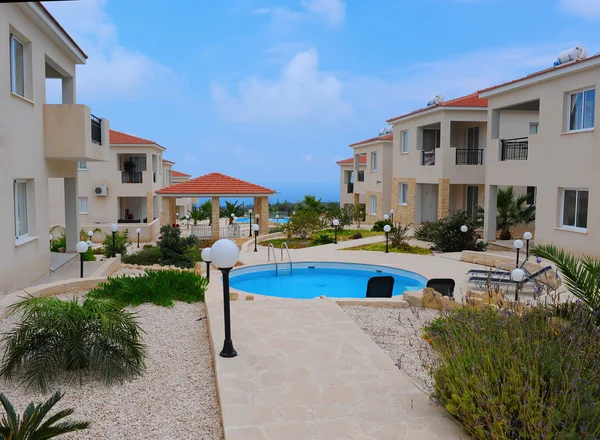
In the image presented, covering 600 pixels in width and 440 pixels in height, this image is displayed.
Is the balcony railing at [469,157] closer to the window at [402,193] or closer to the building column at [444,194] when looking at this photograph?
the building column at [444,194]

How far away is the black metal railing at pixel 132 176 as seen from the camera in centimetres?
3934

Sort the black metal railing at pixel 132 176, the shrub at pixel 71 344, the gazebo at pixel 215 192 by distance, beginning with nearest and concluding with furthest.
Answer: the shrub at pixel 71 344
the gazebo at pixel 215 192
the black metal railing at pixel 132 176

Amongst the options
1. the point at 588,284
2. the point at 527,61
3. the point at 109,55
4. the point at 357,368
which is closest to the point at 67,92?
the point at 109,55

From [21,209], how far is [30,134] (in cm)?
195

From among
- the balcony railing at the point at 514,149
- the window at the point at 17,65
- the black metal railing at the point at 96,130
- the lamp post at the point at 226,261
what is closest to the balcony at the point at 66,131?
the window at the point at 17,65

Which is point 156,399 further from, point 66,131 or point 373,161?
point 373,161

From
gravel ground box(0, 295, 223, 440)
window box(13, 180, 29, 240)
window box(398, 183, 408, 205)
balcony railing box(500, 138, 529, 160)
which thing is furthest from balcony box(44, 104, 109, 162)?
window box(398, 183, 408, 205)

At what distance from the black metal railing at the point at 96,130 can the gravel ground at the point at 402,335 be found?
10.5 meters

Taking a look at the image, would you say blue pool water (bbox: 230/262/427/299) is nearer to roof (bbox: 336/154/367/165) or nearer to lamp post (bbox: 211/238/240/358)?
lamp post (bbox: 211/238/240/358)

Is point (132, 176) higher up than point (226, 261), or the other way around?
point (132, 176)

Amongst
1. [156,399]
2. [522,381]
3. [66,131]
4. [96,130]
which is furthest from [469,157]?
[156,399]

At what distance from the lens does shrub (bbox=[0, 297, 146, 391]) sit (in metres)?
6.61

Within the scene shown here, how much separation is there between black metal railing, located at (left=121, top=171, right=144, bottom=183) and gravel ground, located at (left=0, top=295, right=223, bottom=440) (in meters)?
32.9

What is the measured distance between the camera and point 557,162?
61.5ft
